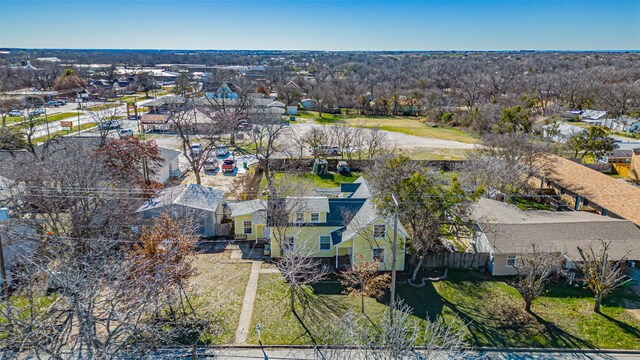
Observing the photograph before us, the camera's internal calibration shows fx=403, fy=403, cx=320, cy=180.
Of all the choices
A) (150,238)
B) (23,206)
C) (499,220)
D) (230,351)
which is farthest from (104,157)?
(499,220)

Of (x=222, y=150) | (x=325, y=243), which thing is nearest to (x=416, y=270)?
(x=325, y=243)

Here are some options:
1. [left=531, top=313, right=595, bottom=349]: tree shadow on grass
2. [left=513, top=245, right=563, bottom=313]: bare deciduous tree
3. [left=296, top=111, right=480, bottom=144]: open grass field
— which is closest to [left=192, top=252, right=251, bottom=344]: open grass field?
[left=513, top=245, right=563, bottom=313]: bare deciduous tree

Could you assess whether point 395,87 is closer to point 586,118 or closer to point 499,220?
point 586,118

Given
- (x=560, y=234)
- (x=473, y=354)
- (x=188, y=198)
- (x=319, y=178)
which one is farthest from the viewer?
(x=319, y=178)

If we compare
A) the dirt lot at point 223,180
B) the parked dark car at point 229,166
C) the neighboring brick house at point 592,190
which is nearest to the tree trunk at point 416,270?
the neighboring brick house at point 592,190

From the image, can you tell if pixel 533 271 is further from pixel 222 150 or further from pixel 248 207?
pixel 222 150
